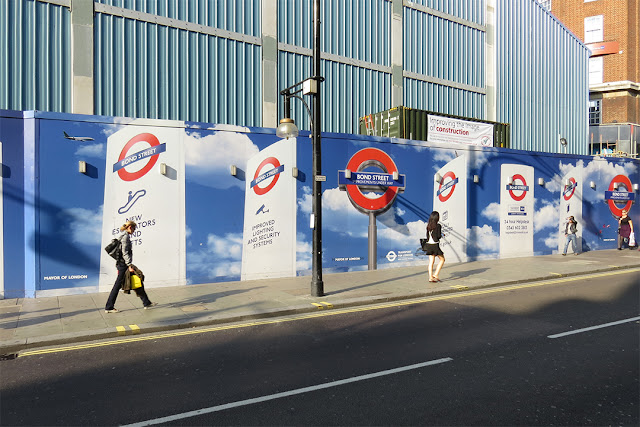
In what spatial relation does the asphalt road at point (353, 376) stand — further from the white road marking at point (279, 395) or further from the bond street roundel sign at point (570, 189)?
the bond street roundel sign at point (570, 189)

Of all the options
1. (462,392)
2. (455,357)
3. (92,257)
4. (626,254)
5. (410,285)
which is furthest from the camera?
(626,254)

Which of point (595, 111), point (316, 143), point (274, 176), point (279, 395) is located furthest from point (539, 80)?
point (279, 395)

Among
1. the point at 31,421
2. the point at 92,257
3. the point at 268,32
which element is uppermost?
the point at 268,32

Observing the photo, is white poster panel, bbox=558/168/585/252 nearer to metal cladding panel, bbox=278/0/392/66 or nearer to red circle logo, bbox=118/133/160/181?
metal cladding panel, bbox=278/0/392/66

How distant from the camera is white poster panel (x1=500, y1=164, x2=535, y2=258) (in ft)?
60.5

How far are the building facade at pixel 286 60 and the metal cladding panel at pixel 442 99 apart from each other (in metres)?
0.07

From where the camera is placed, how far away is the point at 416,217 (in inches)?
639

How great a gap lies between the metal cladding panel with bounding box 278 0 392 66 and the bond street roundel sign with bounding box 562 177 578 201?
369 inches

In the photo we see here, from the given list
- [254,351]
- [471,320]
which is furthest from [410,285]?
[254,351]

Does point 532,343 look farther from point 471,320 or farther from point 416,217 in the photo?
point 416,217

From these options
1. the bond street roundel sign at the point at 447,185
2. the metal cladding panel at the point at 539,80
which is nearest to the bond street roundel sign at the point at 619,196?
the metal cladding panel at the point at 539,80

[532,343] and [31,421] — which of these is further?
[532,343]

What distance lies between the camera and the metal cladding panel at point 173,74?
15023 millimetres

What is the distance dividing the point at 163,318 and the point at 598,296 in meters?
9.48
